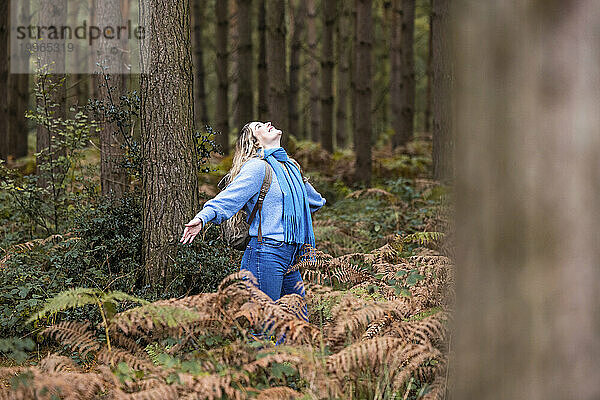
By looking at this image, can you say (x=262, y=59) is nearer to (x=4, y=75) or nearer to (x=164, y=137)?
(x=4, y=75)

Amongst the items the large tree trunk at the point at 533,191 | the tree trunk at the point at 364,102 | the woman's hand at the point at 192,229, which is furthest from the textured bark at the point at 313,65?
the large tree trunk at the point at 533,191

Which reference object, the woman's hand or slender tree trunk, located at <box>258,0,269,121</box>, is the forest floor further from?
slender tree trunk, located at <box>258,0,269,121</box>

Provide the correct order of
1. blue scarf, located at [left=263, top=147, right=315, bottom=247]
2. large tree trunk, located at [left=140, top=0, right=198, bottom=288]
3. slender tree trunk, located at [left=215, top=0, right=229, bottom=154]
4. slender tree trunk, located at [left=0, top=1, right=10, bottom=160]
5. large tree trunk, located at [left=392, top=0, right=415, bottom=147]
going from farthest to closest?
large tree trunk, located at [left=392, top=0, right=415, bottom=147] < slender tree trunk, located at [left=215, top=0, right=229, bottom=154] < slender tree trunk, located at [left=0, top=1, right=10, bottom=160] < large tree trunk, located at [left=140, top=0, right=198, bottom=288] < blue scarf, located at [left=263, top=147, right=315, bottom=247]

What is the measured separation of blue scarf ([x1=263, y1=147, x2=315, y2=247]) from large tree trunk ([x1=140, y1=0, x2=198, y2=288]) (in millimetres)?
1436

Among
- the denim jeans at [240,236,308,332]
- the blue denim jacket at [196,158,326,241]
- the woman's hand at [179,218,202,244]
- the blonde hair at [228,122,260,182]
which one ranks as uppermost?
the blonde hair at [228,122,260,182]

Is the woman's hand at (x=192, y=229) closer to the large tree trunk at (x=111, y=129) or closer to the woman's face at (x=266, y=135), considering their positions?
the woman's face at (x=266, y=135)

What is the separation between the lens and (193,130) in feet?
21.2

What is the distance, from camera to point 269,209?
16.7 ft

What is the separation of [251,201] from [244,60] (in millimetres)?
10265

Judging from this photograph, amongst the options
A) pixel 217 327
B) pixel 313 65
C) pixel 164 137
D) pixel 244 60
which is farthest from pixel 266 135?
pixel 313 65

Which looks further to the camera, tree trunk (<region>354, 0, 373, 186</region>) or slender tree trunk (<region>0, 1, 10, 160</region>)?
slender tree trunk (<region>0, 1, 10, 160</region>)

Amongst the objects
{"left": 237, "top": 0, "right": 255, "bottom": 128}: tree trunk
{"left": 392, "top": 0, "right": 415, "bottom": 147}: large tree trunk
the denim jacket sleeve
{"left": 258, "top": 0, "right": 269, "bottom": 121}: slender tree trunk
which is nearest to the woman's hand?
the denim jacket sleeve

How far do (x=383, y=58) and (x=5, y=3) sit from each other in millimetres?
18702

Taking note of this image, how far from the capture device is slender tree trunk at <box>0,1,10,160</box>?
14344 mm
